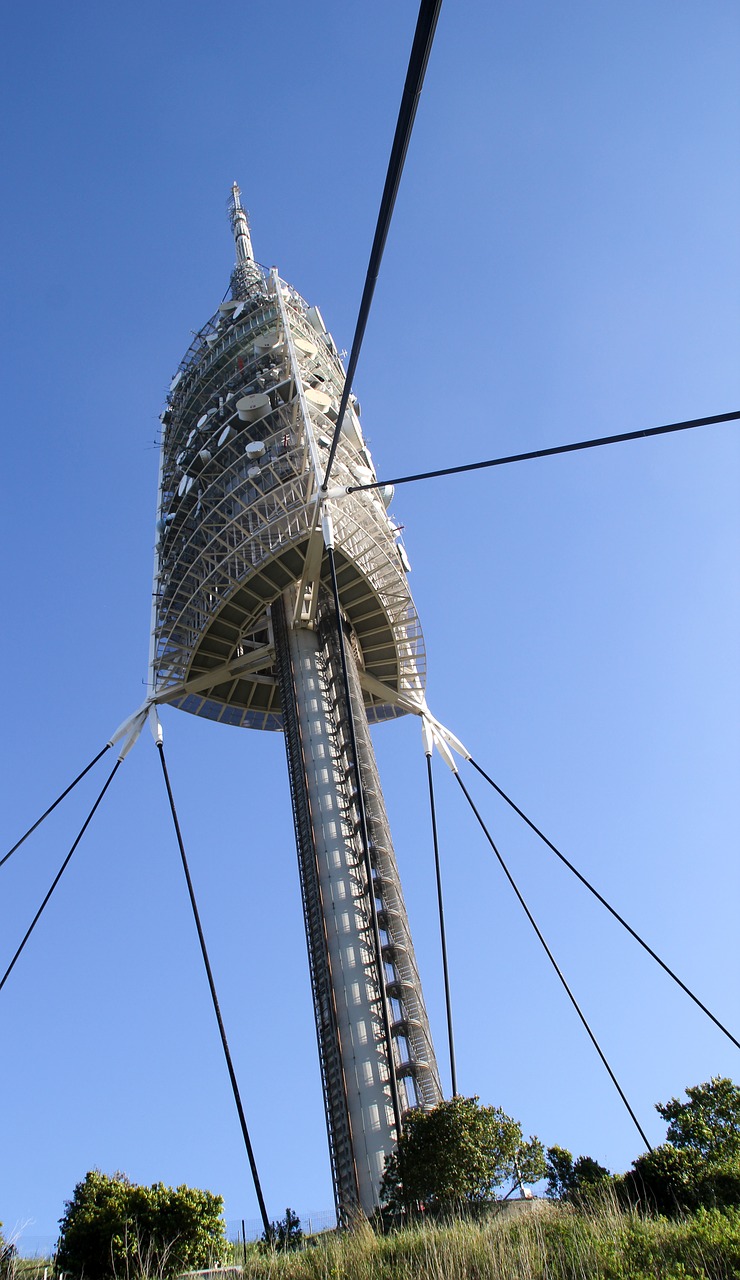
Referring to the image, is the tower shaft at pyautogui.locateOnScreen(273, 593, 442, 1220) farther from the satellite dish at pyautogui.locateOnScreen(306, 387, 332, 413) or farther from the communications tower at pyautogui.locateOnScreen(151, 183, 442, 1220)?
the satellite dish at pyautogui.locateOnScreen(306, 387, 332, 413)

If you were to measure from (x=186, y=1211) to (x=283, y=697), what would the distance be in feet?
68.0

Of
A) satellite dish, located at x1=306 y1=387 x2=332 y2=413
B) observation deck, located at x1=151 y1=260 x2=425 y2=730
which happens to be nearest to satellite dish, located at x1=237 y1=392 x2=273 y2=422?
observation deck, located at x1=151 y1=260 x2=425 y2=730

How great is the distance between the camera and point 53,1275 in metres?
21.5

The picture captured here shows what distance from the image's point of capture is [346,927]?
32688mm

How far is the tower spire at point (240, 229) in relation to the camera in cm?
6425

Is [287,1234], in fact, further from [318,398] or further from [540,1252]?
[318,398]

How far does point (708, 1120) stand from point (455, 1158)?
7.17 meters

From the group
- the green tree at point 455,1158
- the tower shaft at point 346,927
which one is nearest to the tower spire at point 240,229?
the tower shaft at point 346,927

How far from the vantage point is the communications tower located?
3061 centimetres

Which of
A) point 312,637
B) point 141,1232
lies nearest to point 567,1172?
point 141,1232

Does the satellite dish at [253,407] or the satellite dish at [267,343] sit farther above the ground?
the satellite dish at [267,343]

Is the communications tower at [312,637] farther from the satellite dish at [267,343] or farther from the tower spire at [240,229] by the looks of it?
the tower spire at [240,229]

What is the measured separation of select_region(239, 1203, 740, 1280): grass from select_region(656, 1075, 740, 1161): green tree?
17.3 feet

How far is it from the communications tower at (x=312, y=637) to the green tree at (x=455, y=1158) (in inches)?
183
